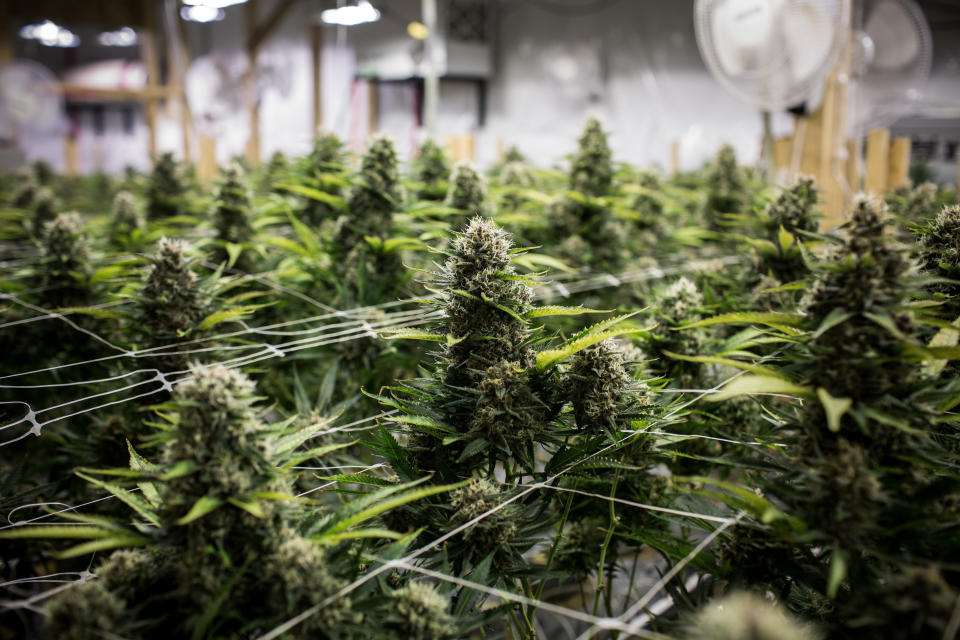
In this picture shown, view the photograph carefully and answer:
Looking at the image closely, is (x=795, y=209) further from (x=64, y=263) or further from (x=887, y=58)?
(x=887, y=58)

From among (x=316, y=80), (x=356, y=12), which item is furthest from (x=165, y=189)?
(x=316, y=80)

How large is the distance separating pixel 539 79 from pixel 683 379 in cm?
732

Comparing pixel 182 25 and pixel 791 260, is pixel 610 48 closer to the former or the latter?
pixel 182 25

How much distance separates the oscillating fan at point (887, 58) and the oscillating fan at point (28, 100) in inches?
229

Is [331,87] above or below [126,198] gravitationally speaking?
above

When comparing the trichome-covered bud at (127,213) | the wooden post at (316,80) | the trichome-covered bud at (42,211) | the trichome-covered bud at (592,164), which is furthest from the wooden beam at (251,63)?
the trichome-covered bud at (592,164)

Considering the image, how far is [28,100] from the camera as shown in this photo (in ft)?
17.0

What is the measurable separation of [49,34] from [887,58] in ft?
23.8

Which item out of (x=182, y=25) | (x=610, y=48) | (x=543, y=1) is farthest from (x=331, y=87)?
(x=610, y=48)

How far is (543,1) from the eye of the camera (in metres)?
7.57

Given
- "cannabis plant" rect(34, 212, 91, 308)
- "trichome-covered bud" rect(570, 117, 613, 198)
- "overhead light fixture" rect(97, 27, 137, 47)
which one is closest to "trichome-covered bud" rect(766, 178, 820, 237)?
"trichome-covered bud" rect(570, 117, 613, 198)

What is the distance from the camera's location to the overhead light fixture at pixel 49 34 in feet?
19.3

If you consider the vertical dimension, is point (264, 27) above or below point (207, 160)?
above

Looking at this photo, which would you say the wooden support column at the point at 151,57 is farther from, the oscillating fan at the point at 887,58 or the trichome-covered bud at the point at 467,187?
the oscillating fan at the point at 887,58
